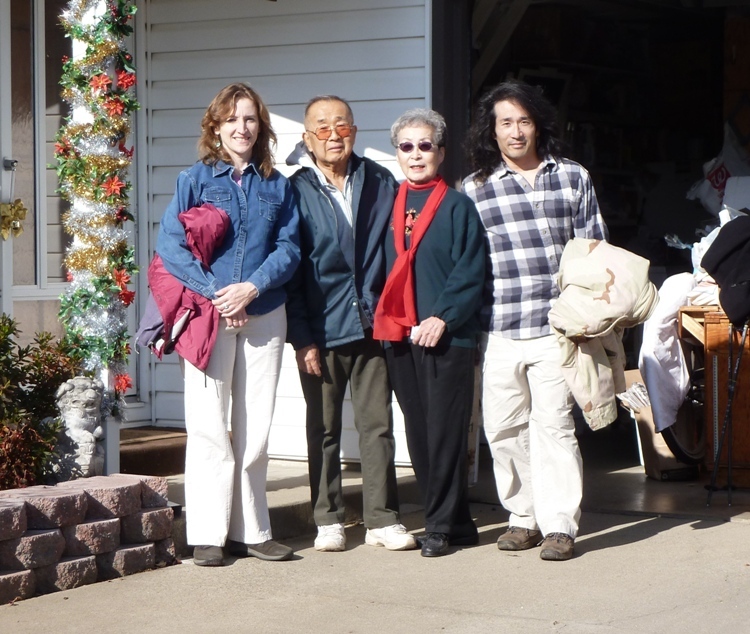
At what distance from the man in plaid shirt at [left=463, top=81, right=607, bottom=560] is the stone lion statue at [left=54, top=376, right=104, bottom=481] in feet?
5.66

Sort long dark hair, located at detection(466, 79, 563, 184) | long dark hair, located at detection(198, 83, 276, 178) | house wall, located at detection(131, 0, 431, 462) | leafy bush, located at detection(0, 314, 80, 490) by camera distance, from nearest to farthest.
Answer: leafy bush, located at detection(0, 314, 80, 490) < long dark hair, located at detection(198, 83, 276, 178) < long dark hair, located at detection(466, 79, 563, 184) < house wall, located at detection(131, 0, 431, 462)

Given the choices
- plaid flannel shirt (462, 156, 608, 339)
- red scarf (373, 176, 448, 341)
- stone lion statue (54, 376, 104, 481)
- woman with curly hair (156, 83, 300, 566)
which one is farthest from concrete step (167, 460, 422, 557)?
plaid flannel shirt (462, 156, 608, 339)

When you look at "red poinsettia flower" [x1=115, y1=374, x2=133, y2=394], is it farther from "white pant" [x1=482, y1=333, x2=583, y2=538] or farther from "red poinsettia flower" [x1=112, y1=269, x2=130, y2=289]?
"white pant" [x1=482, y1=333, x2=583, y2=538]

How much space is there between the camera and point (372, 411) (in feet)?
18.2

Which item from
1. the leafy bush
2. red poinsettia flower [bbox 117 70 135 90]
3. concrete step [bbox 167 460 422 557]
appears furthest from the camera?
concrete step [bbox 167 460 422 557]

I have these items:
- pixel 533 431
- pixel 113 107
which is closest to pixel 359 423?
pixel 533 431

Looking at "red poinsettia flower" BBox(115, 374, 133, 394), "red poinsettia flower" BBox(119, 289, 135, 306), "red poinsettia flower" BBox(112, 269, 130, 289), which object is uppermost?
"red poinsettia flower" BBox(112, 269, 130, 289)

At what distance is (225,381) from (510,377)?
123 centimetres

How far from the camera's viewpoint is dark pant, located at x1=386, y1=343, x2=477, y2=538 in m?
5.39

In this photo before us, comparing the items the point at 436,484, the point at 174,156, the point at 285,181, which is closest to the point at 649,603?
the point at 436,484

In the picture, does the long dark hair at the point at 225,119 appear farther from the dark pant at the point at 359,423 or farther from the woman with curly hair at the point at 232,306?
the dark pant at the point at 359,423

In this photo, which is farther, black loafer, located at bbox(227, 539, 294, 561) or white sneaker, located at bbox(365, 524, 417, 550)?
white sneaker, located at bbox(365, 524, 417, 550)

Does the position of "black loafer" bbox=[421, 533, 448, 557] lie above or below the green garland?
below

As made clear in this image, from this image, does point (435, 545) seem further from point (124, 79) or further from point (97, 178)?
point (124, 79)
